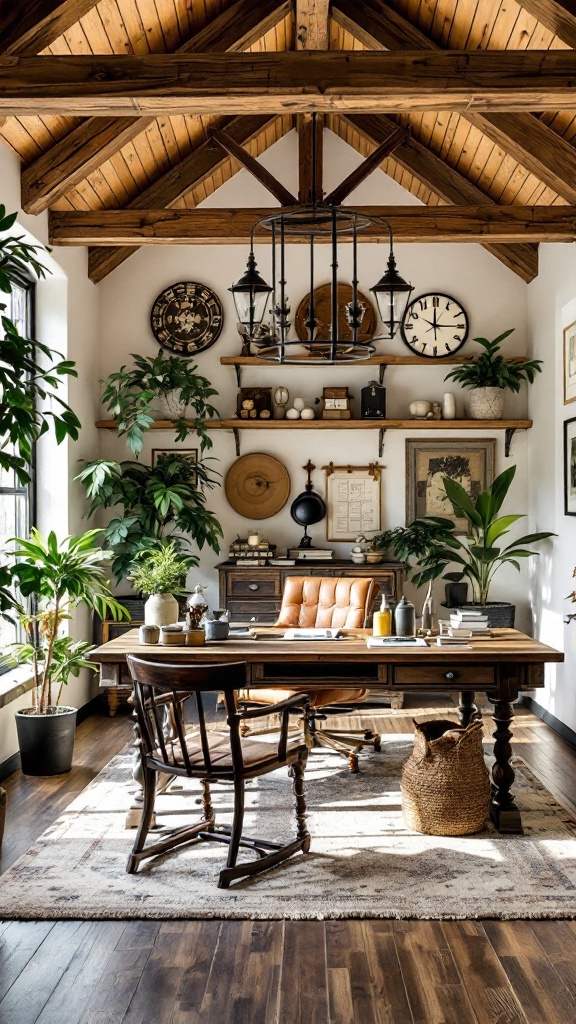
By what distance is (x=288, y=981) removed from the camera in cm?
280

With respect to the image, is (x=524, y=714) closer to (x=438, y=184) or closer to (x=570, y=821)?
(x=570, y=821)

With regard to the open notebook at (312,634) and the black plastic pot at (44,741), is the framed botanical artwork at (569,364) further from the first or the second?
the black plastic pot at (44,741)

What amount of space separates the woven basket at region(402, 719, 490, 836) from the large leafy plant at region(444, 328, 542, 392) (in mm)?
3416

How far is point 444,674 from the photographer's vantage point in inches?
160

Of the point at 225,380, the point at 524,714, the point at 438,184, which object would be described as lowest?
the point at 524,714

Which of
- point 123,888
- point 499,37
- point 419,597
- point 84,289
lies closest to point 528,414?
point 419,597

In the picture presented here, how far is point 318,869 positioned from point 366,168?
400cm

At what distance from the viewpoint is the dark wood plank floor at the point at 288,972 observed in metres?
2.63

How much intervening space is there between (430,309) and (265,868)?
15.7 ft

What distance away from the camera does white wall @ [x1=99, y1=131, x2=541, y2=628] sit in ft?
23.7

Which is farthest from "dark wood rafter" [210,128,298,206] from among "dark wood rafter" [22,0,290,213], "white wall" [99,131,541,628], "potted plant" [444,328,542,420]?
"potted plant" [444,328,542,420]

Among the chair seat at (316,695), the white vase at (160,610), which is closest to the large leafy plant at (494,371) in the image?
the chair seat at (316,695)

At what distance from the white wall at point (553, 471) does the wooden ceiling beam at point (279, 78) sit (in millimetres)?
2387

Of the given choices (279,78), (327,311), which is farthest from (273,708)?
(327,311)
